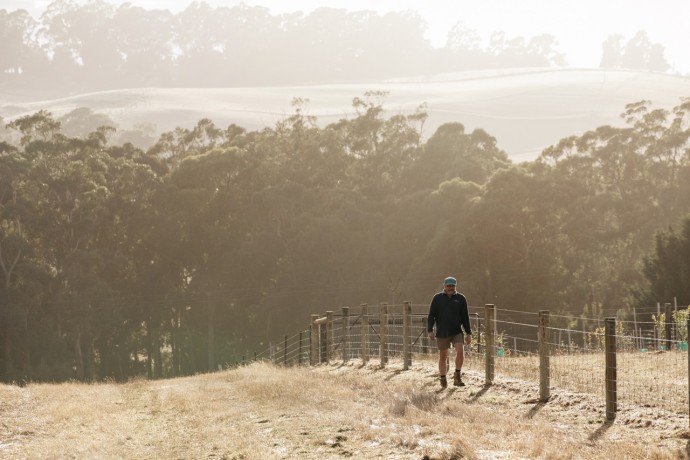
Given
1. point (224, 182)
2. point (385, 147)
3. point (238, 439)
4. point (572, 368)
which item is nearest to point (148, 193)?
point (224, 182)

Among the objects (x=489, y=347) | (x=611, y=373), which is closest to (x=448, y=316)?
(x=489, y=347)

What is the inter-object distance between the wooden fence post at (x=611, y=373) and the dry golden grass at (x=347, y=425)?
159mm

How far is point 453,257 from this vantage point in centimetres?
7156

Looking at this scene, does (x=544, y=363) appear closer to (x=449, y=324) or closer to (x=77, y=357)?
(x=449, y=324)

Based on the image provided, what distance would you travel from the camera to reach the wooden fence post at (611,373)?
561 inches

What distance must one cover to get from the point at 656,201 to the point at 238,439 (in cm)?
6971

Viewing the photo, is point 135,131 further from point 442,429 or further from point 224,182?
point 442,429

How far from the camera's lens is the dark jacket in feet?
62.8

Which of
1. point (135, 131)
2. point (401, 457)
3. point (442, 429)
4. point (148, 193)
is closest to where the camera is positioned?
point (401, 457)

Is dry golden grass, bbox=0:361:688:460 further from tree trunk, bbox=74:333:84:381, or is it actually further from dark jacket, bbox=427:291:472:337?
tree trunk, bbox=74:333:84:381

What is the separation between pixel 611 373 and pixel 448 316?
4.96m

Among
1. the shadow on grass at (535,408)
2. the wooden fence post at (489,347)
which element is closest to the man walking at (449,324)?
the wooden fence post at (489,347)

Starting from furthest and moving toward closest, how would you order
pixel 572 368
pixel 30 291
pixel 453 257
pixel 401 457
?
pixel 30 291 → pixel 453 257 → pixel 572 368 → pixel 401 457

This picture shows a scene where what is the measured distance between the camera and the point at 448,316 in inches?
754
